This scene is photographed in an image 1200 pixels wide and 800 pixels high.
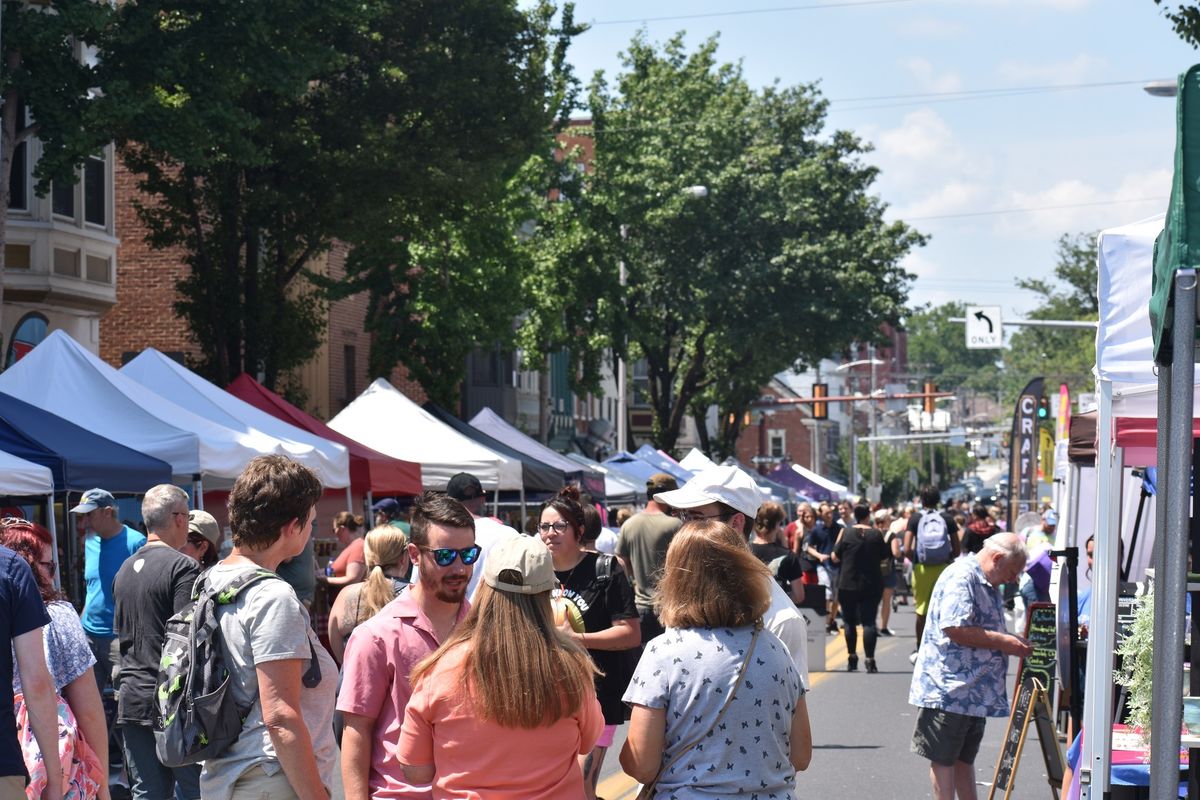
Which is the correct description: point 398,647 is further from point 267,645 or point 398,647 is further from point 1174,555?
point 1174,555

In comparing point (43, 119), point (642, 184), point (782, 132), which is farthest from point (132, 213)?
point (782, 132)

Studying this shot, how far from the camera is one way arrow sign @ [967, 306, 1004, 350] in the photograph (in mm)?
36156

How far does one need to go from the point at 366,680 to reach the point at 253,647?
13.0 inches

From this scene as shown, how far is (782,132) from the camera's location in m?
46.9

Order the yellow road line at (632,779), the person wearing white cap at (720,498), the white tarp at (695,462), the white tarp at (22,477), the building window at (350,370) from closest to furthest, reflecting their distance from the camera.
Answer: the person wearing white cap at (720,498) → the yellow road line at (632,779) → the white tarp at (22,477) → the white tarp at (695,462) → the building window at (350,370)

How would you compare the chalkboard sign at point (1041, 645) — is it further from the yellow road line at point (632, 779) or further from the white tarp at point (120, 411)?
the white tarp at point (120, 411)

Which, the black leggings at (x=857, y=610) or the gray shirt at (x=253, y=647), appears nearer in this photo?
the gray shirt at (x=253, y=647)

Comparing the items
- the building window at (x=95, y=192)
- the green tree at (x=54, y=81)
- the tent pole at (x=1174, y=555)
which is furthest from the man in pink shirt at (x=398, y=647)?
the building window at (x=95, y=192)

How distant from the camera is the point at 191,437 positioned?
1399cm

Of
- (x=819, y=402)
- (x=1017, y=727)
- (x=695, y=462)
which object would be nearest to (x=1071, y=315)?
(x=819, y=402)

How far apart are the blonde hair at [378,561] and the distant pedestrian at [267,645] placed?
360 cm

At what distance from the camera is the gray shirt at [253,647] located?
4734mm

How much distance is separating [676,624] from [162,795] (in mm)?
3622

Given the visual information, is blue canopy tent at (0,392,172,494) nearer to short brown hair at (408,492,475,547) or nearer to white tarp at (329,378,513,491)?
short brown hair at (408,492,475,547)
